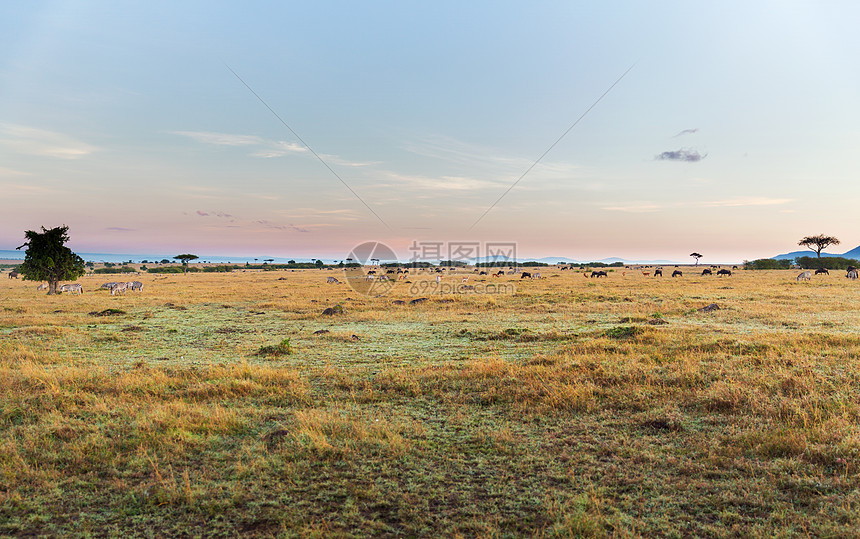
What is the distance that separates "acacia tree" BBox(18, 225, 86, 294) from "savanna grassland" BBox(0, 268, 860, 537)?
26982 millimetres

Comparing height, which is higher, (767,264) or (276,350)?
(767,264)

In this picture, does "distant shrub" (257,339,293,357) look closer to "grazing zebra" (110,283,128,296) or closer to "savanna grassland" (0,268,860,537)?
"savanna grassland" (0,268,860,537)

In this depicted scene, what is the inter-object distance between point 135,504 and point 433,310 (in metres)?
21.1

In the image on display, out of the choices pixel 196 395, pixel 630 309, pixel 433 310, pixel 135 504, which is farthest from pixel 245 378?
pixel 630 309

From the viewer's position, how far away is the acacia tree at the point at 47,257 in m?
35.4

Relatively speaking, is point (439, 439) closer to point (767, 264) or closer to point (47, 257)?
point (47, 257)

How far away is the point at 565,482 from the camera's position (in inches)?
226

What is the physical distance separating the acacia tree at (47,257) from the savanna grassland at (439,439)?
27.0 meters

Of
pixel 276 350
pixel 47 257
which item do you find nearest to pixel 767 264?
pixel 276 350

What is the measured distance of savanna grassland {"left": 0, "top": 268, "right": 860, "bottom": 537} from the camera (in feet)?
16.3

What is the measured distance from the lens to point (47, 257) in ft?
116

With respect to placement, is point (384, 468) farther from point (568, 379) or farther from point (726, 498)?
point (568, 379)

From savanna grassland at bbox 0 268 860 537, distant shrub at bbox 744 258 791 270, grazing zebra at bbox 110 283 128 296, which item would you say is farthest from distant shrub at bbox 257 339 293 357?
distant shrub at bbox 744 258 791 270

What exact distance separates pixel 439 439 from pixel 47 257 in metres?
42.3
